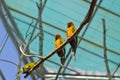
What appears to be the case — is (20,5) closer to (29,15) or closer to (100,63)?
(29,15)

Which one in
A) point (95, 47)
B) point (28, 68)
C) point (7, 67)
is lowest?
point (7, 67)

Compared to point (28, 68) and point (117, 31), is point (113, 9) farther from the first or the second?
point (28, 68)

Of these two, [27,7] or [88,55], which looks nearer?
[27,7]

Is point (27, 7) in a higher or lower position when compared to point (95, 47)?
higher

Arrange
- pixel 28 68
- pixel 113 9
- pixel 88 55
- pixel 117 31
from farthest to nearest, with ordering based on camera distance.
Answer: pixel 88 55 < pixel 117 31 < pixel 113 9 < pixel 28 68

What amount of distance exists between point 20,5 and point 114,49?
321cm

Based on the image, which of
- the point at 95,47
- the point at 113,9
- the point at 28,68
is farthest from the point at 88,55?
the point at 28,68

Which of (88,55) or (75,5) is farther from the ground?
(75,5)

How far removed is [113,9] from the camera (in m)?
A: 10.2

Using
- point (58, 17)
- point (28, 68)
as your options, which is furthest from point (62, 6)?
point (28, 68)

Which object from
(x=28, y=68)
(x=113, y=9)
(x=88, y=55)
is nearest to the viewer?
(x=28, y=68)

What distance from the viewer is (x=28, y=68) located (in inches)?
103

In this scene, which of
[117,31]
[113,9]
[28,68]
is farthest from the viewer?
[117,31]

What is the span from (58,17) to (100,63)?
2.15 m
